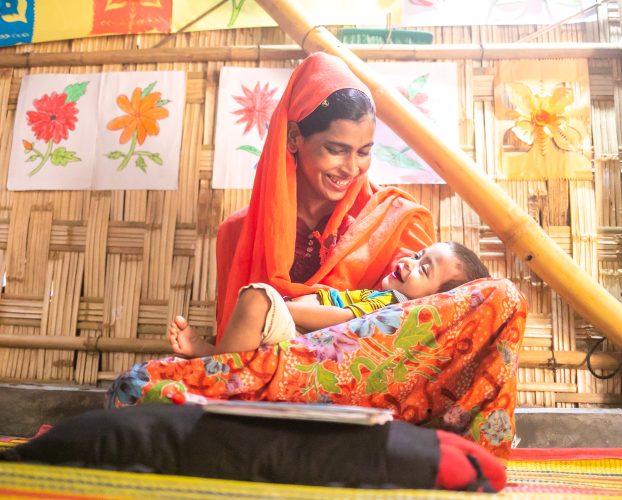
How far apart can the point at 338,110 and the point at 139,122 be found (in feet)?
2.84

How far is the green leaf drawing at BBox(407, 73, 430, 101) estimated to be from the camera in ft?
6.21

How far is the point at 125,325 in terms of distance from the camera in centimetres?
188

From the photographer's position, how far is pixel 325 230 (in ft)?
4.75

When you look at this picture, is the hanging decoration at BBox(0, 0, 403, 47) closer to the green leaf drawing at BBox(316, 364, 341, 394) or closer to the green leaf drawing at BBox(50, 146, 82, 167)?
the green leaf drawing at BBox(50, 146, 82, 167)

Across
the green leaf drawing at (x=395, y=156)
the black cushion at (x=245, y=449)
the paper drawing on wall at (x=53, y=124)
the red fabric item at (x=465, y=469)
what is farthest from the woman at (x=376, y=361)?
the paper drawing on wall at (x=53, y=124)

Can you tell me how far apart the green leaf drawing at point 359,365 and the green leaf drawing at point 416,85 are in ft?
3.49

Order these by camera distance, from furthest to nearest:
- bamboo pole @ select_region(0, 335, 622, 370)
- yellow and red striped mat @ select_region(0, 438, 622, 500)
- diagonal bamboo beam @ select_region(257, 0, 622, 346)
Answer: bamboo pole @ select_region(0, 335, 622, 370)
diagonal bamboo beam @ select_region(257, 0, 622, 346)
yellow and red striped mat @ select_region(0, 438, 622, 500)

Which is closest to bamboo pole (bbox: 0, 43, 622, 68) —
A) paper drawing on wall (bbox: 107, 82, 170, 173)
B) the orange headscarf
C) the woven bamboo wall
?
the woven bamboo wall

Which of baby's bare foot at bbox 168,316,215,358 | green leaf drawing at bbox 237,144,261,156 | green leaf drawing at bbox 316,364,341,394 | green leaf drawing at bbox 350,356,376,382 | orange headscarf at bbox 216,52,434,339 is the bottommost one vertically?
green leaf drawing at bbox 316,364,341,394

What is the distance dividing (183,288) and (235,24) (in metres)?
0.91

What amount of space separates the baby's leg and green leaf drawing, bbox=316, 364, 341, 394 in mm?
125

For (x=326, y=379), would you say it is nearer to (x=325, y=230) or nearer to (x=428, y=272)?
(x=428, y=272)

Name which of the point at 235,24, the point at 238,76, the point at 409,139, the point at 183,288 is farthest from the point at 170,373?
the point at 235,24

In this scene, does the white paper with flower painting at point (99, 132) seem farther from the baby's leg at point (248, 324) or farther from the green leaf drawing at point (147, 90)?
the baby's leg at point (248, 324)
